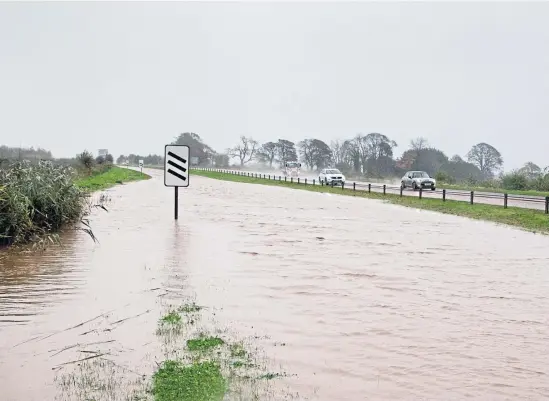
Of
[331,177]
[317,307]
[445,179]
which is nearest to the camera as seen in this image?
[317,307]

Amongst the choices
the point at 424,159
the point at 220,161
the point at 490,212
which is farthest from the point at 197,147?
the point at 490,212

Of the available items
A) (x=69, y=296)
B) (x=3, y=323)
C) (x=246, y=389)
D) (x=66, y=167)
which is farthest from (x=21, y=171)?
(x=246, y=389)

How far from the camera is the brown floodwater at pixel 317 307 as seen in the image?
4.96 meters

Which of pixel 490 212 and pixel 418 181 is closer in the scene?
pixel 490 212

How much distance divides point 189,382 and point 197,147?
163760 mm

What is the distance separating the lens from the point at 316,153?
128m

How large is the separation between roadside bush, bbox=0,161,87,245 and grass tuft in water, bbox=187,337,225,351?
22.2 ft

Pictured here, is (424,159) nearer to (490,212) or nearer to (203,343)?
(490,212)

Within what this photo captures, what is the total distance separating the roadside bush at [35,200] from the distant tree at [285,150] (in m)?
125

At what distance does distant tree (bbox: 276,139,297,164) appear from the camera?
142 metres

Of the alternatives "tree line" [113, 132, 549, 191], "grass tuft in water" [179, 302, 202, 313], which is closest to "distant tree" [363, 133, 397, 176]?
"tree line" [113, 132, 549, 191]

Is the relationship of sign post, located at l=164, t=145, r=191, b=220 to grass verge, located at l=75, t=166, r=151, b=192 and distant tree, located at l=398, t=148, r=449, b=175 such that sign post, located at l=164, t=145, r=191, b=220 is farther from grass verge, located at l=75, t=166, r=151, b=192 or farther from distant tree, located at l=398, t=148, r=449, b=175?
distant tree, located at l=398, t=148, r=449, b=175

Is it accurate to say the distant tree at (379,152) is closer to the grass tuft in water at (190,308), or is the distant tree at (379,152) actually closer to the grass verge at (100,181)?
the grass verge at (100,181)

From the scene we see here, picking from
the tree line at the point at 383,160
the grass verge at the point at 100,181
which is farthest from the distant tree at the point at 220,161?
the grass verge at the point at 100,181
